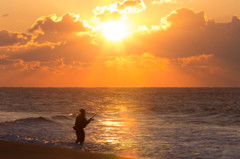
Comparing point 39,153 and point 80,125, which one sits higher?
point 80,125

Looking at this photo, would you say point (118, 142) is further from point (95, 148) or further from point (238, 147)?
point (238, 147)

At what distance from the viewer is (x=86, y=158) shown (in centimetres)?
1083

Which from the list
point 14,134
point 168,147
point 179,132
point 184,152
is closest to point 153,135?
point 179,132

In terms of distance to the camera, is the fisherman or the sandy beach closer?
the sandy beach

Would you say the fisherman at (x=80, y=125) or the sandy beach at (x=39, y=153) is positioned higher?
the fisherman at (x=80, y=125)

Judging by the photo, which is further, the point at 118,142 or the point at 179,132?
the point at 179,132

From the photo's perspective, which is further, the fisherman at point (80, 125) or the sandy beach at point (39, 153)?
the fisherman at point (80, 125)

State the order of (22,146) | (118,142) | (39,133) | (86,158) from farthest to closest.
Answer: (39,133) → (118,142) → (22,146) → (86,158)

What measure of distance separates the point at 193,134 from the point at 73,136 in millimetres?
7364

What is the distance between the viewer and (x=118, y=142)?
15164 mm

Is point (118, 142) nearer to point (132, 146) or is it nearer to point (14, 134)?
point (132, 146)

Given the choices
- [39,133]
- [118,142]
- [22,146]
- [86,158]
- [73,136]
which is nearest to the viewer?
[86,158]

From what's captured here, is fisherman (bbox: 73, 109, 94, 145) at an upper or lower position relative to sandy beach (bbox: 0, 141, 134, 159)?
upper

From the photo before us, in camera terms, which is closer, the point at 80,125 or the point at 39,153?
the point at 39,153
